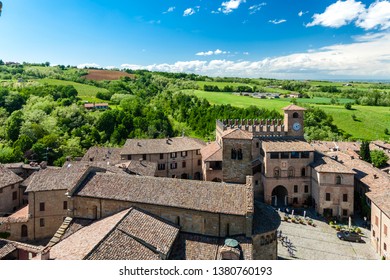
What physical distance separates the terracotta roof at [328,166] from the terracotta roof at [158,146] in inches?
691

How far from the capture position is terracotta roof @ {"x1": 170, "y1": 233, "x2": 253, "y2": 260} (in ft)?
55.5

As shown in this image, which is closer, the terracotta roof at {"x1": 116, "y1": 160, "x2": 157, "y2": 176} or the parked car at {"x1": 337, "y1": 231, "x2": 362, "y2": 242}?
the parked car at {"x1": 337, "y1": 231, "x2": 362, "y2": 242}

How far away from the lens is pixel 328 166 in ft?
116

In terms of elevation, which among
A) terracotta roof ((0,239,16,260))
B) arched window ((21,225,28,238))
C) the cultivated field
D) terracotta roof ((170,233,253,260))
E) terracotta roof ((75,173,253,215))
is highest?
the cultivated field

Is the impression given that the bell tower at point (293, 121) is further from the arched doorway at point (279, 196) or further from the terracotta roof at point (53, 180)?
the terracotta roof at point (53, 180)

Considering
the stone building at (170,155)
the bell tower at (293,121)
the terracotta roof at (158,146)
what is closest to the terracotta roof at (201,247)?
the stone building at (170,155)

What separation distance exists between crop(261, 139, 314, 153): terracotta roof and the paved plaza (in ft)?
30.6

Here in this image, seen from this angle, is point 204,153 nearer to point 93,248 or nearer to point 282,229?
point 282,229

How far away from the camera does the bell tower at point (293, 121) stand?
137 feet

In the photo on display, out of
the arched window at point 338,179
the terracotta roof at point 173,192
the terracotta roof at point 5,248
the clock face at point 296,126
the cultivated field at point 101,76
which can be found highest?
the cultivated field at point 101,76

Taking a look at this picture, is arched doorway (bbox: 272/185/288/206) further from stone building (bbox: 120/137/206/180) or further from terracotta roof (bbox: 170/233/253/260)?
terracotta roof (bbox: 170/233/253/260)

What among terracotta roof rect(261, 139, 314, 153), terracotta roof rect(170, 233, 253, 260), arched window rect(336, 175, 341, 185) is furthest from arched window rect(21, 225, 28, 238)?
arched window rect(336, 175, 341, 185)
